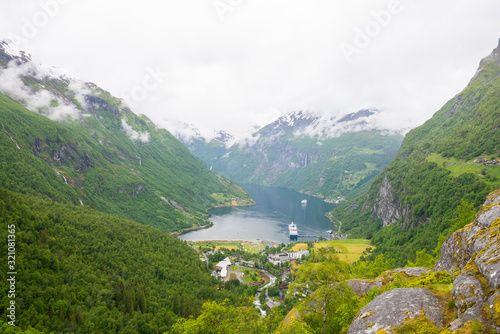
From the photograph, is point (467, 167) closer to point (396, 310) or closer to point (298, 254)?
point (298, 254)

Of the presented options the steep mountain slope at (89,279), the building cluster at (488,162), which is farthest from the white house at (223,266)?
the building cluster at (488,162)

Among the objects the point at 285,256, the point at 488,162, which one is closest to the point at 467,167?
the point at 488,162

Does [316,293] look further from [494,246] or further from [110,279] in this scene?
[110,279]

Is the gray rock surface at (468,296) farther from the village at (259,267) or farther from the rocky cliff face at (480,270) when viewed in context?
the village at (259,267)

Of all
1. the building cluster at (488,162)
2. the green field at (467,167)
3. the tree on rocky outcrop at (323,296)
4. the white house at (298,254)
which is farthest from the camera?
the white house at (298,254)

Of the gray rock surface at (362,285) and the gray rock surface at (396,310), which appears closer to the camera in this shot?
the gray rock surface at (396,310)

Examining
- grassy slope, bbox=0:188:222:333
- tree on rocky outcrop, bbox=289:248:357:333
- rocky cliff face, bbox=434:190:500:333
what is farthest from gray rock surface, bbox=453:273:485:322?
grassy slope, bbox=0:188:222:333

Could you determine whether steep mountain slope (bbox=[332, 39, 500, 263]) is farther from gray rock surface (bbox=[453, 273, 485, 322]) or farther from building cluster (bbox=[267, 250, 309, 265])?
gray rock surface (bbox=[453, 273, 485, 322])
